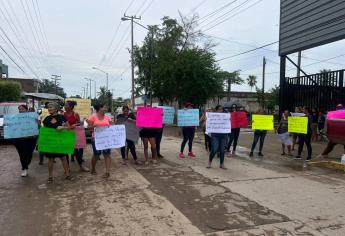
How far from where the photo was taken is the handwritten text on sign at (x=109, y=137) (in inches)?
338

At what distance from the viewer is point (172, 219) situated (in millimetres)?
5660

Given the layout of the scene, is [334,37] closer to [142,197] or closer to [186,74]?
[142,197]

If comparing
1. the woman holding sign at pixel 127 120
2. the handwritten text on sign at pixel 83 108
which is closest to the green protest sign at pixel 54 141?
the woman holding sign at pixel 127 120

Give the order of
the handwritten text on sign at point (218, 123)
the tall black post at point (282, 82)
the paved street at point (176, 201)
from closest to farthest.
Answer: the paved street at point (176, 201)
the handwritten text on sign at point (218, 123)
the tall black post at point (282, 82)

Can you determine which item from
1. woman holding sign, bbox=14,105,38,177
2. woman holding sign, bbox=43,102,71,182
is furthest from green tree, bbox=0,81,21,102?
woman holding sign, bbox=43,102,71,182

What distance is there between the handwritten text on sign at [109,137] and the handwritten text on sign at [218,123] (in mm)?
2330

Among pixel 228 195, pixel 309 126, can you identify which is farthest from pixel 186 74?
pixel 228 195

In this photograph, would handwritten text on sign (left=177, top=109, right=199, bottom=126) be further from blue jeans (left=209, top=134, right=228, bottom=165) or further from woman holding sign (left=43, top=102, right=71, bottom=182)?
woman holding sign (left=43, top=102, right=71, bottom=182)

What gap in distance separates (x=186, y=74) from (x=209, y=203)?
24879 millimetres

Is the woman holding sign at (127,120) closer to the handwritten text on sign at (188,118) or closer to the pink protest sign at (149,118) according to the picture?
the pink protest sign at (149,118)

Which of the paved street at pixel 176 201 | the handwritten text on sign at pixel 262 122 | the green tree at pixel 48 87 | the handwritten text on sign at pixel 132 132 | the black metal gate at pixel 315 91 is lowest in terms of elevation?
the paved street at pixel 176 201

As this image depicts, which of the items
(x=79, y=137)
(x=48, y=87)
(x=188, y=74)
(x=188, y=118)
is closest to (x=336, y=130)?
(x=188, y=118)

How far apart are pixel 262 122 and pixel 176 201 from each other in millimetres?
6676

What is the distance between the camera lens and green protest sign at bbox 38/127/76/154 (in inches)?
321
